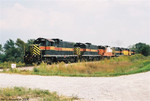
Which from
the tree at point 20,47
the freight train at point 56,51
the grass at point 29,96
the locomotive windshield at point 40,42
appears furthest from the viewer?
the tree at point 20,47

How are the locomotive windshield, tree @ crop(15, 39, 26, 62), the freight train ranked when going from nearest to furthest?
1. the freight train
2. the locomotive windshield
3. tree @ crop(15, 39, 26, 62)

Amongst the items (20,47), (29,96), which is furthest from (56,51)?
(20,47)

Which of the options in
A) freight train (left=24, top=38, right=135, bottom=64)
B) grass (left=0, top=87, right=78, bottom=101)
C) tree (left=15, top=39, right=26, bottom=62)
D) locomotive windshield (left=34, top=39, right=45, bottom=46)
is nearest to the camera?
grass (left=0, top=87, right=78, bottom=101)

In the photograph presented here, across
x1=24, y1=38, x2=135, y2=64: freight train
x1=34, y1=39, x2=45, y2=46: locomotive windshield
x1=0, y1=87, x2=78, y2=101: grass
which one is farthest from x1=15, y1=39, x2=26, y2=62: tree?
x1=0, y1=87, x2=78, y2=101: grass

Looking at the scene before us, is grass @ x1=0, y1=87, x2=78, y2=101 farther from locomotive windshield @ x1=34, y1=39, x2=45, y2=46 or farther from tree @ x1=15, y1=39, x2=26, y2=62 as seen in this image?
tree @ x1=15, y1=39, x2=26, y2=62

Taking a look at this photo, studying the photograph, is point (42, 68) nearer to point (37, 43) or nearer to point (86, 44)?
point (37, 43)

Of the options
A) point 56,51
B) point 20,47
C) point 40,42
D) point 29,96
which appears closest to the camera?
point 29,96

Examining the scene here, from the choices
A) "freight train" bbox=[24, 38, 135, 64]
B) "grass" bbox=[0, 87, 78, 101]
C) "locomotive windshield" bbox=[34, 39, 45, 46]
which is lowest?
"grass" bbox=[0, 87, 78, 101]

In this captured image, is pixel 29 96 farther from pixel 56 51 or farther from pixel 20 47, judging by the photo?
pixel 20 47

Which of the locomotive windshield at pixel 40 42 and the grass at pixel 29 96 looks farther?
the locomotive windshield at pixel 40 42

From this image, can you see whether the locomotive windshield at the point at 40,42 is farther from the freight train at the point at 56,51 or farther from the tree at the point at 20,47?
the tree at the point at 20,47

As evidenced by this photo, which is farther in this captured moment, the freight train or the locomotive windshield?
the locomotive windshield

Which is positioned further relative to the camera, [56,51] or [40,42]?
[56,51]

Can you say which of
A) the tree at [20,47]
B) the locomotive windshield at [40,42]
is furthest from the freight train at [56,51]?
the tree at [20,47]
